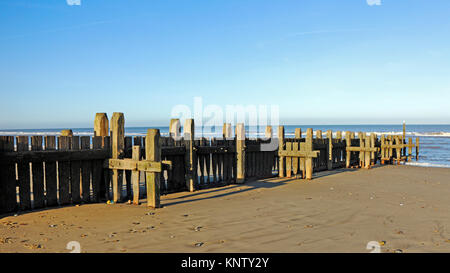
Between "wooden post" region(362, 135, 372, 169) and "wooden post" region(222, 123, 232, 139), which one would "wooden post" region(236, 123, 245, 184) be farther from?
"wooden post" region(362, 135, 372, 169)

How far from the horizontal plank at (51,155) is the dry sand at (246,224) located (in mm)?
1080

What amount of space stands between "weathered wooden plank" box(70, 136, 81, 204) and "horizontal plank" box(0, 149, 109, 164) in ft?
0.48

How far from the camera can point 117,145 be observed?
7.95 meters

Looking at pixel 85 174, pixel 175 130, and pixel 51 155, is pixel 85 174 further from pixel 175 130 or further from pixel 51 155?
pixel 175 130

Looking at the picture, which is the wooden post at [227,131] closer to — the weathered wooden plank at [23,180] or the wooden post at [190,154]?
the wooden post at [190,154]

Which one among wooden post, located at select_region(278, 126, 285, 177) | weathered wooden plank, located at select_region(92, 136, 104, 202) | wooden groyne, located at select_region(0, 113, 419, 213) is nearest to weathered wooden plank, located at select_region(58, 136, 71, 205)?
wooden groyne, located at select_region(0, 113, 419, 213)

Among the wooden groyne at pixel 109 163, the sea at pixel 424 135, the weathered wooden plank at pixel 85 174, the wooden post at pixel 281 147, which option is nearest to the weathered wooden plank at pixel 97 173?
the wooden groyne at pixel 109 163

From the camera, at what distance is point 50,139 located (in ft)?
23.2

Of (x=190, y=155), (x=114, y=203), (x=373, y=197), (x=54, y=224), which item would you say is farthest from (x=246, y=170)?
(x=54, y=224)

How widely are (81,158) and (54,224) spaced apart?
6.06 ft

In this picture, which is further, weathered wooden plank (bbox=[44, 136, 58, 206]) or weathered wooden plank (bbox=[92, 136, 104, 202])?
weathered wooden plank (bbox=[92, 136, 104, 202])

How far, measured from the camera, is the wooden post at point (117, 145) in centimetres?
791

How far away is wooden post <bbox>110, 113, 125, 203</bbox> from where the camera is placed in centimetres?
791

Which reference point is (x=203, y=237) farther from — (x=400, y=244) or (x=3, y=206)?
(x=3, y=206)
